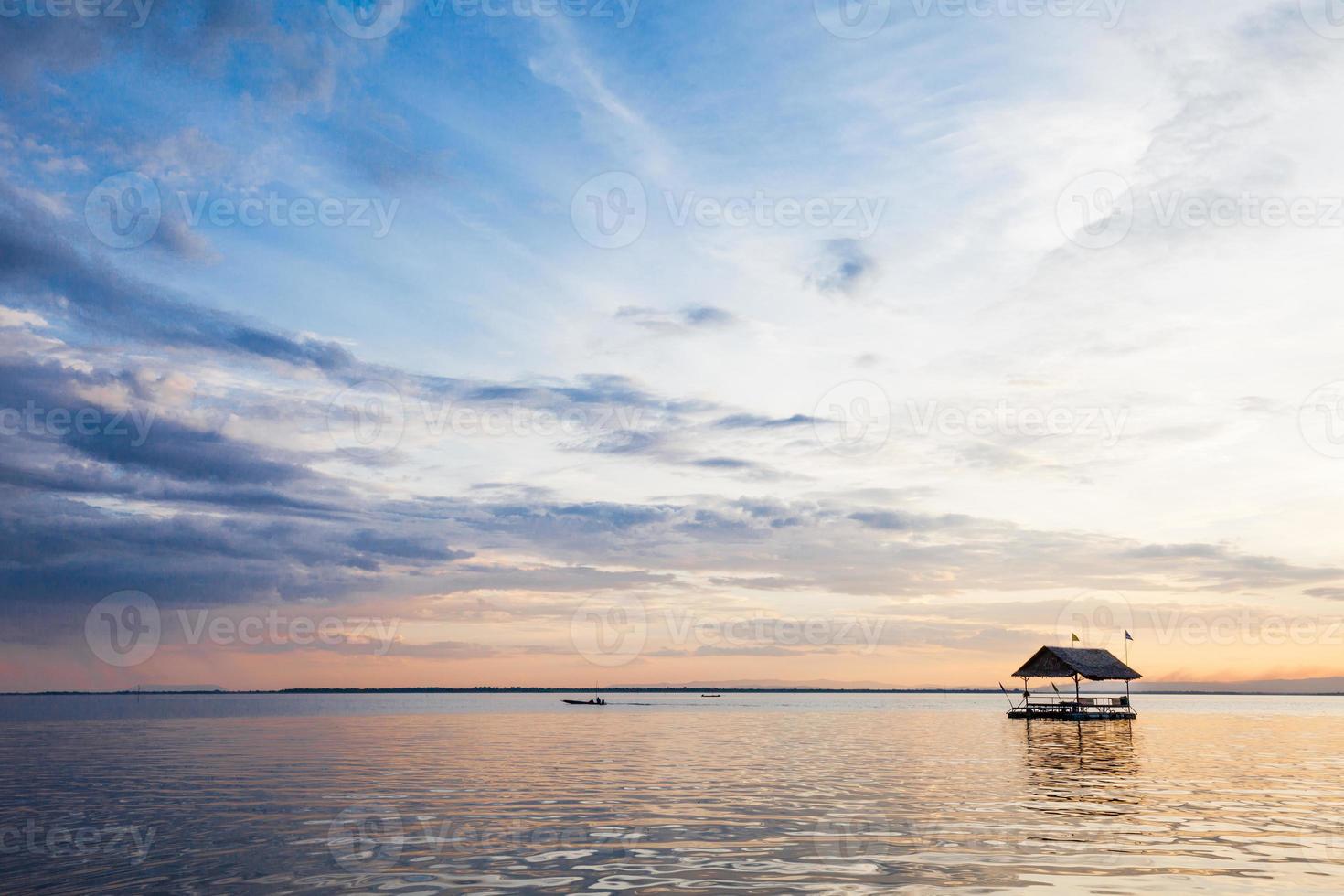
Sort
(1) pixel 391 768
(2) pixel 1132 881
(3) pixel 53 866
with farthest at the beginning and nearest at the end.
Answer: (1) pixel 391 768 → (3) pixel 53 866 → (2) pixel 1132 881

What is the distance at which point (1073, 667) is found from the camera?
81.1 meters

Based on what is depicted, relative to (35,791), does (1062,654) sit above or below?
above

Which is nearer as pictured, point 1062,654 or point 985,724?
point 1062,654

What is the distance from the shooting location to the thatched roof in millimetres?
81438

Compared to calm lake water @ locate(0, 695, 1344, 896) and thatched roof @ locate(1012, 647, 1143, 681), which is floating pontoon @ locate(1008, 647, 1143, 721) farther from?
calm lake water @ locate(0, 695, 1344, 896)

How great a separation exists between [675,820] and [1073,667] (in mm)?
62926

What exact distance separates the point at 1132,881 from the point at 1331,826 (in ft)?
39.8

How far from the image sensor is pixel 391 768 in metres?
47.4

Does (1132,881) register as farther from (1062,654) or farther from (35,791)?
(1062,654)

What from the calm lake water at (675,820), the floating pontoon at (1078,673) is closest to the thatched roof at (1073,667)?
the floating pontoon at (1078,673)

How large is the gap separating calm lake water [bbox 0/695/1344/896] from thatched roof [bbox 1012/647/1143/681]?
2201 cm

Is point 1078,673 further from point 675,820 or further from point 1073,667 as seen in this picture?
point 675,820

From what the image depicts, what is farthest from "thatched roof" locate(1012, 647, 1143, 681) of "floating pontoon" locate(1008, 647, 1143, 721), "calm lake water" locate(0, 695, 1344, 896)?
"calm lake water" locate(0, 695, 1344, 896)

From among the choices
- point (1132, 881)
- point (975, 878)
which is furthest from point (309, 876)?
point (1132, 881)
